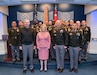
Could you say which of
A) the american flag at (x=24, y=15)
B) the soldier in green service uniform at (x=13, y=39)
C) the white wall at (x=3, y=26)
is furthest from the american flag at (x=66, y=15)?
the soldier in green service uniform at (x=13, y=39)

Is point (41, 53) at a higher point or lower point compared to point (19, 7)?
lower

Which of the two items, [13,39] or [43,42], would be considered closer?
[43,42]

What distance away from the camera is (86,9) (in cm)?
866

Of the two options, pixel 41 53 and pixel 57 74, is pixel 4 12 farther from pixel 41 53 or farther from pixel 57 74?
pixel 57 74

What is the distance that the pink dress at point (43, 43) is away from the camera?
5895mm

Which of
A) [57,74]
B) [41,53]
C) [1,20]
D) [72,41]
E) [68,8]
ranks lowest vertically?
[57,74]

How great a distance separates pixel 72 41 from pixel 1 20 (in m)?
3.89

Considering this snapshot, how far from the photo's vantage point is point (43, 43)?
5.93 metres

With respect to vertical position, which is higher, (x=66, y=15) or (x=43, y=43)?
(x=66, y=15)

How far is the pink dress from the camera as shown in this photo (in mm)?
5895

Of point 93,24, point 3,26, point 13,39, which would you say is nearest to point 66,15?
point 93,24

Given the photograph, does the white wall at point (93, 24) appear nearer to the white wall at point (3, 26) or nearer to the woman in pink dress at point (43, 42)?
the woman in pink dress at point (43, 42)

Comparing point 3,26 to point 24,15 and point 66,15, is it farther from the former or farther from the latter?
point 66,15

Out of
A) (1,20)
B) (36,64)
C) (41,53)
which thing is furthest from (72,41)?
(1,20)
